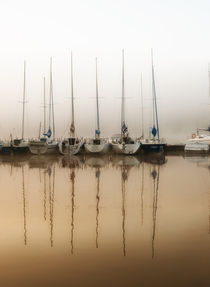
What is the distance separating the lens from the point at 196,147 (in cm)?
4166

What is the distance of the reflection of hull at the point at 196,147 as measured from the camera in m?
41.7

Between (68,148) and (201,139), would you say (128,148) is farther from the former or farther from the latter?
(201,139)

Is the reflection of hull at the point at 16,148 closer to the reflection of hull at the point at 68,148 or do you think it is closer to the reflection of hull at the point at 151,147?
the reflection of hull at the point at 68,148

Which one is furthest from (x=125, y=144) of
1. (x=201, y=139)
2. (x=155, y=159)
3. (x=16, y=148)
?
(x=16, y=148)

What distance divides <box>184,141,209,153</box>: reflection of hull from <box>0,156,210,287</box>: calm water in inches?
1173

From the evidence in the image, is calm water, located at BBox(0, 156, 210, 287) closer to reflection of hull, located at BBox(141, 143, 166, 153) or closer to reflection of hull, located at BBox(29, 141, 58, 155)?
reflection of hull, located at BBox(141, 143, 166, 153)

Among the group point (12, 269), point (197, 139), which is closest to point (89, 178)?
point (12, 269)

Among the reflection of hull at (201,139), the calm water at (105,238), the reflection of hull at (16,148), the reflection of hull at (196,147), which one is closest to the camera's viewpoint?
the calm water at (105,238)

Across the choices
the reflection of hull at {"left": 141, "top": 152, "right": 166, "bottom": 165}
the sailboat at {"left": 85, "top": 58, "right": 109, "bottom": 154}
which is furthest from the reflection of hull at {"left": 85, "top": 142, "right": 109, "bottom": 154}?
the reflection of hull at {"left": 141, "top": 152, "right": 166, "bottom": 165}

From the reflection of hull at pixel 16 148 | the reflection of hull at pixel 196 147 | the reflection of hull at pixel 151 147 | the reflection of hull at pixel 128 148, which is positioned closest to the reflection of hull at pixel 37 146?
the reflection of hull at pixel 16 148

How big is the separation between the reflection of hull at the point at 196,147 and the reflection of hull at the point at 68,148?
13.4 m

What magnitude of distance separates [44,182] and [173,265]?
35.2 feet

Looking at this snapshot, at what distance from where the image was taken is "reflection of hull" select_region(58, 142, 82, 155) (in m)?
38.6

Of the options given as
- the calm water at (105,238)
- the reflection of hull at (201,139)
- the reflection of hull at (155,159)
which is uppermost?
the reflection of hull at (201,139)
